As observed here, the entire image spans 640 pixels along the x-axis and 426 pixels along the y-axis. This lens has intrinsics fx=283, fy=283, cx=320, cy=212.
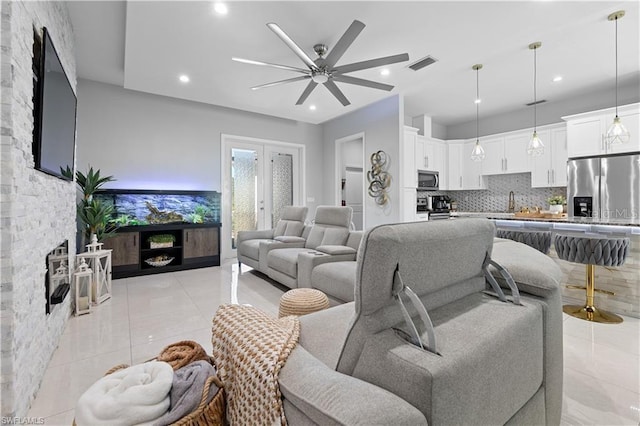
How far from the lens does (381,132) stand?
5379 millimetres

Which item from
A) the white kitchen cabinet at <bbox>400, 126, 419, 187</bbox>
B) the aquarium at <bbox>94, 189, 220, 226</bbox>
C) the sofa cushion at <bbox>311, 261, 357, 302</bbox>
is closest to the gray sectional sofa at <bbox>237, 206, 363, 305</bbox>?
the sofa cushion at <bbox>311, 261, 357, 302</bbox>

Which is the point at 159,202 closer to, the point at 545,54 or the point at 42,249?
the point at 42,249

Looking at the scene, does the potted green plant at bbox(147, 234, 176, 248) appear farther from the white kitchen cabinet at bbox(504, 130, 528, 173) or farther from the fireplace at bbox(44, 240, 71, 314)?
the white kitchen cabinet at bbox(504, 130, 528, 173)

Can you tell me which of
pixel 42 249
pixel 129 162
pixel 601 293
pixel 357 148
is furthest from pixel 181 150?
pixel 601 293

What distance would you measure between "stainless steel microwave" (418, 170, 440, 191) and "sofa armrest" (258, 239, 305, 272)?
3139mm

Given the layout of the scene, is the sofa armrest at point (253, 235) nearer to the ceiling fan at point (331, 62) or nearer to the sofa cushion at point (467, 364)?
the ceiling fan at point (331, 62)

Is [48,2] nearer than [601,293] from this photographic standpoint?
Yes

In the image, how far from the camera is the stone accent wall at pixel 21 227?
53.0 inches

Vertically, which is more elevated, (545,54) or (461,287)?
(545,54)

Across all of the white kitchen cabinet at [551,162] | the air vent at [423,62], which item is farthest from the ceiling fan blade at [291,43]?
the white kitchen cabinet at [551,162]

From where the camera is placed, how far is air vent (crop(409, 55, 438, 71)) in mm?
3629

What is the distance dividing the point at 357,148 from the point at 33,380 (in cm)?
685

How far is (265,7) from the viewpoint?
2691mm

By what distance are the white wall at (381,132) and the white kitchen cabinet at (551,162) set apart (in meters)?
2.74
